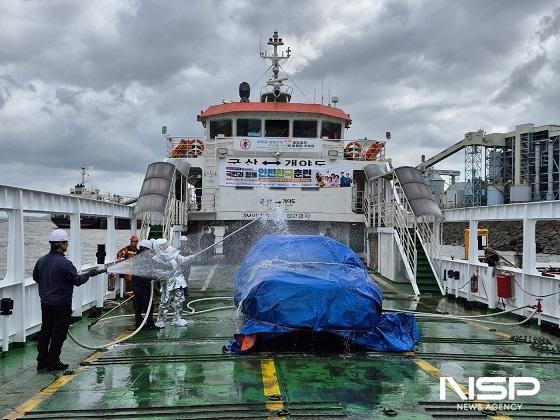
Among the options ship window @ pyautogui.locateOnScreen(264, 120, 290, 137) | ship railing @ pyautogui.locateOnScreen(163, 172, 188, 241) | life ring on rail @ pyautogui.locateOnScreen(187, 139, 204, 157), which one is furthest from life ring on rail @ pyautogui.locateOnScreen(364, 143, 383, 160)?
ship railing @ pyautogui.locateOnScreen(163, 172, 188, 241)

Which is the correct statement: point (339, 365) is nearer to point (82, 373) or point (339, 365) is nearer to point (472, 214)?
point (82, 373)

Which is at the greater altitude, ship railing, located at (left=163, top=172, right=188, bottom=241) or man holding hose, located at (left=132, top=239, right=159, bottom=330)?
ship railing, located at (left=163, top=172, right=188, bottom=241)

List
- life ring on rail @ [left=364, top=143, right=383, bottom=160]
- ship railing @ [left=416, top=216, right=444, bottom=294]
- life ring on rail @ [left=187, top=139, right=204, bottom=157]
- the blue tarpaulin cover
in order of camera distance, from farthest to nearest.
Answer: life ring on rail @ [left=364, top=143, right=383, bottom=160] < life ring on rail @ [left=187, top=139, right=204, bottom=157] < ship railing @ [left=416, top=216, right=444, bottom=294] < the blue tarpaulin cover

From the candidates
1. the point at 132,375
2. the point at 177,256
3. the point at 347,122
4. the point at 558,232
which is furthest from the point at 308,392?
the point at 558,232

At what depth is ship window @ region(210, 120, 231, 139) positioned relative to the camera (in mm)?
18763

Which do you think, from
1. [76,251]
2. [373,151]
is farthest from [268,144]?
[76,251]

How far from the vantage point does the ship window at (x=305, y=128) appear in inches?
723

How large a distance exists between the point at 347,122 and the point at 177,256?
12.7 m

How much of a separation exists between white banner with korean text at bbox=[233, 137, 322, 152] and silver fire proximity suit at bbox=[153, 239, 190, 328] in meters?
9.24

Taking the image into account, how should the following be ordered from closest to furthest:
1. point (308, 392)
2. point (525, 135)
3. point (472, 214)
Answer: point (308, 392), point (472, 214), point (525, 135)

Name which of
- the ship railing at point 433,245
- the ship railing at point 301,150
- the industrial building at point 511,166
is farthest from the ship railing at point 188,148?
the industrial building at point 511,166

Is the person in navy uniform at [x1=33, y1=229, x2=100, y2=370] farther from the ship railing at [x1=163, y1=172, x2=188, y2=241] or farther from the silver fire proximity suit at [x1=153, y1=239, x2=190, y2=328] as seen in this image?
the ship railing at [x1=163, y1=172, x2=188, y2=241]

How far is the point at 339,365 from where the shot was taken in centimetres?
577

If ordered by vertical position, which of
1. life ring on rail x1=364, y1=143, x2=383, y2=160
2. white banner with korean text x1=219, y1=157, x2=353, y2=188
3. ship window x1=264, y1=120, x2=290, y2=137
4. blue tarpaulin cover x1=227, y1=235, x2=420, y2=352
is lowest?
blue tarpaulin cover x1=227, y1=235, x2=420, y2=352
